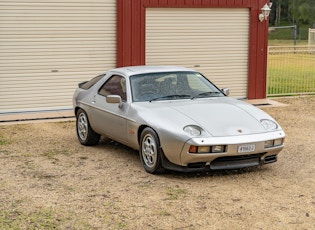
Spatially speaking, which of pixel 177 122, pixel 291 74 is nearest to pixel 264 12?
pixel 291 74

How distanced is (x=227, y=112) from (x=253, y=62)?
802cm

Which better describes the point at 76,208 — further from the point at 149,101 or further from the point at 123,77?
the point at 123,77

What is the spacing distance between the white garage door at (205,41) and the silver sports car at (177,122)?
17.1 ft

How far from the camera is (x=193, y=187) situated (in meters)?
7.54

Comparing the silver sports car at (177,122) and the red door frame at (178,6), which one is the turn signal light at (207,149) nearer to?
the silver sports car at (177,122)

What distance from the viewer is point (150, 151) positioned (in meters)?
8.14

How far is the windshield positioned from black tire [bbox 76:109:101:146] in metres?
1.32

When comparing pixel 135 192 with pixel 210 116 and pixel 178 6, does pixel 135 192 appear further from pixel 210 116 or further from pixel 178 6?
pixel 178 6

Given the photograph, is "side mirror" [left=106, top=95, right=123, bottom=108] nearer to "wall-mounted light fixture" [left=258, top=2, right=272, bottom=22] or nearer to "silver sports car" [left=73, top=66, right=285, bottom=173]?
"silver sports car" [left=73, top=66, right=285, bottom=173]

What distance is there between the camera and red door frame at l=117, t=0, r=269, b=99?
14.5 meters

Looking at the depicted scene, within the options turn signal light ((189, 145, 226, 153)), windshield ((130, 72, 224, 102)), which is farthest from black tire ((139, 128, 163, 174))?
windshield ((130, 72, 224, 102))

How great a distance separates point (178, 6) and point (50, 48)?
339 centimetres

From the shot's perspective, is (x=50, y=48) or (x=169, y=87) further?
(x=50, y=48)

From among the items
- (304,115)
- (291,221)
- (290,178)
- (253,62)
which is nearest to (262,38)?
(253,62)
